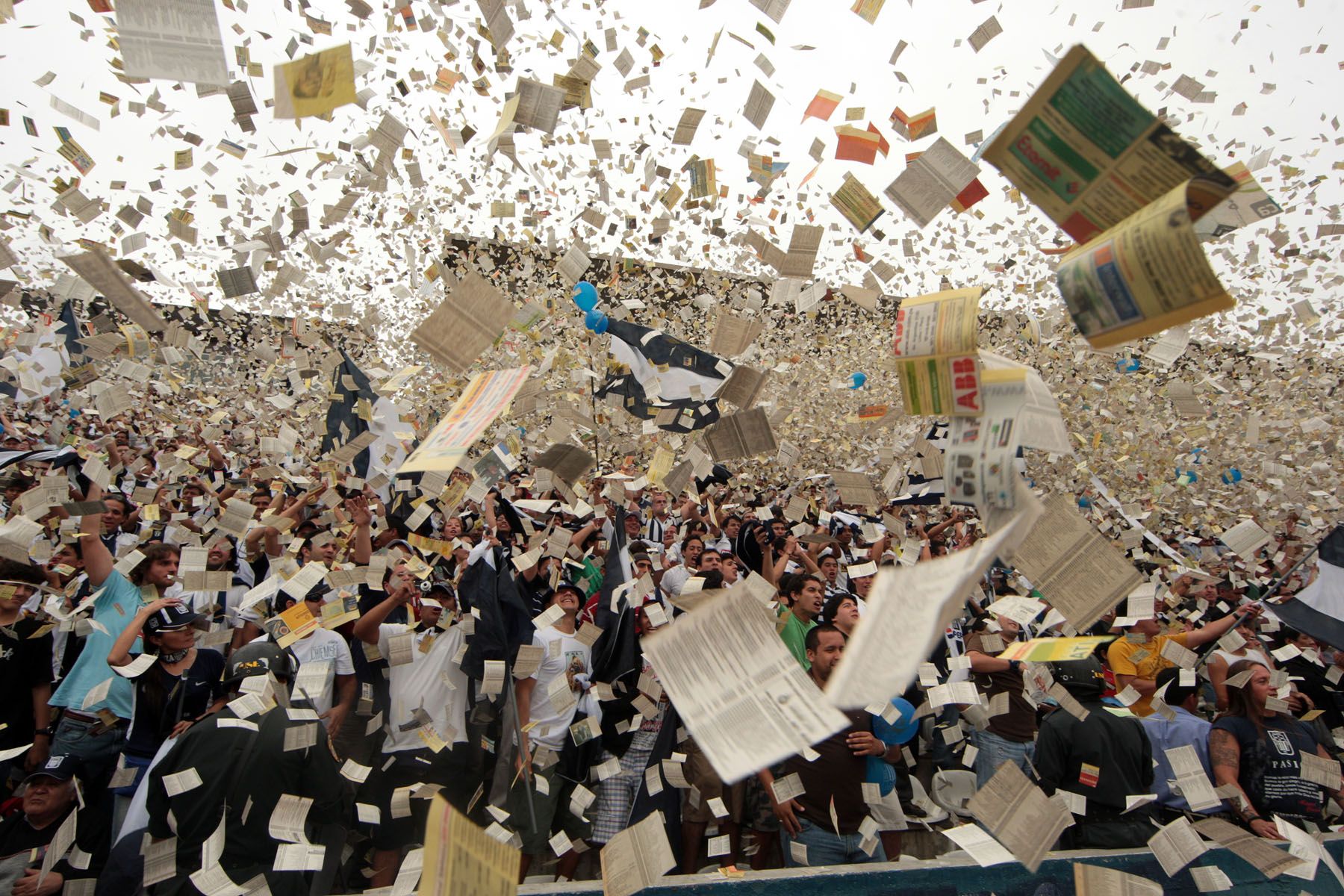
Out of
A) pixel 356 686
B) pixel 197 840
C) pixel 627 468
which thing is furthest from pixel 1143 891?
pixel 627 468

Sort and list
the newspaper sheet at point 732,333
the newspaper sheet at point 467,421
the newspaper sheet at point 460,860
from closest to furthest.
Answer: the newspaper sheet at point 460,860 < the newspaper sheet at point 467,421 < the newspaper sheet at point 732,333

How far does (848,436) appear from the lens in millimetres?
13766

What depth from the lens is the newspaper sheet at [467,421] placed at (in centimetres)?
197

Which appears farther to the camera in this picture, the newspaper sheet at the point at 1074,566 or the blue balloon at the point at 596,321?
the blue balloon at the point at 596,321

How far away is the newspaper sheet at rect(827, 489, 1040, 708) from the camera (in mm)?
1143

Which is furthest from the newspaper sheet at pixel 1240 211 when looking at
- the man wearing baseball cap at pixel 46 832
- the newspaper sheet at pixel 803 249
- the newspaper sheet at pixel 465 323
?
the man wearing baseball cap at pixel 46 832

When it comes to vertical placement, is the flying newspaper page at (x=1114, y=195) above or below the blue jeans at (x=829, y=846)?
above

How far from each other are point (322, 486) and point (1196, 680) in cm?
661

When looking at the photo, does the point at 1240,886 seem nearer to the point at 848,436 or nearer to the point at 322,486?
the point at 322,486

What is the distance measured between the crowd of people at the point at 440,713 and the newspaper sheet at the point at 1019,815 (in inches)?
26.2

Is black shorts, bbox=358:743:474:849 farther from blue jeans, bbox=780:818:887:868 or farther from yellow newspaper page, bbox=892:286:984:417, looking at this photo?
yellow newspaper page, bbox=892:286:984:417

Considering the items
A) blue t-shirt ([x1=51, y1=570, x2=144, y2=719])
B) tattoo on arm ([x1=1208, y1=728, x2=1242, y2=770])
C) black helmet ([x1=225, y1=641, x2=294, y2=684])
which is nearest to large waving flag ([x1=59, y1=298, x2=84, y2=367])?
blue t-shirt ([x1=51, y1=570, x2=144, y2=719])

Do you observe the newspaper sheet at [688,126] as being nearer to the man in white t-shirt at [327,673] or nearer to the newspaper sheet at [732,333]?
the newspaper sheet at [732,333]

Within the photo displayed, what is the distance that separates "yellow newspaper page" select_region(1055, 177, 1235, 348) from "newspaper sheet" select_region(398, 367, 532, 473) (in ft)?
4.70
